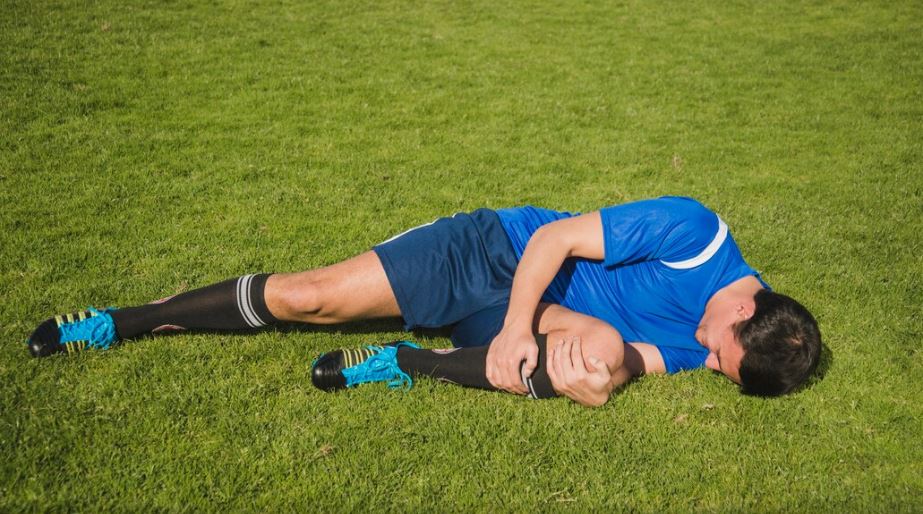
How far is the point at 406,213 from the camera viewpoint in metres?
6.42

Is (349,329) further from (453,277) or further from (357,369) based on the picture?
(453,277)

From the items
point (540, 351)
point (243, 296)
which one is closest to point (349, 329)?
point (243, 296)

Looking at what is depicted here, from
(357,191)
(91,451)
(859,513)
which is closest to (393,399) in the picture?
(91,451)

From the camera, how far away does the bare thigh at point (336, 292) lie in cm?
409

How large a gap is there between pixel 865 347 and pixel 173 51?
9583mm

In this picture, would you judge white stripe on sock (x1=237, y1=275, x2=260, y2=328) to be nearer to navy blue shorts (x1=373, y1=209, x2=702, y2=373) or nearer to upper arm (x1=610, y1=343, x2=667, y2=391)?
navy blue shorts (x1=373, y1=209, x2=702, y2=373)

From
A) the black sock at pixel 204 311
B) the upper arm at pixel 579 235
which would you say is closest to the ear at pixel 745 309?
the upper arm at pixel 579 235

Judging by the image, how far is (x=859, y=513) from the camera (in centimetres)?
354

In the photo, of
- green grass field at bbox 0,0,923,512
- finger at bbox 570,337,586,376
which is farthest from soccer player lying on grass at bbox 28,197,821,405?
green grass field at bbox 0,0,923,512

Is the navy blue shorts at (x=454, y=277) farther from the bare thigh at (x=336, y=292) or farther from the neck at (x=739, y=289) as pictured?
the neck at (x=739, y=289)

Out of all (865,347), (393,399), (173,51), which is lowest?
(865,347)

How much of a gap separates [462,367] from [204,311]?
1647 mm

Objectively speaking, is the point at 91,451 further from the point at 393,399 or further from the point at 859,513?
the point at 859,513

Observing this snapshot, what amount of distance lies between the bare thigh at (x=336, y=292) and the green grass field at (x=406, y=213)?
413mm
